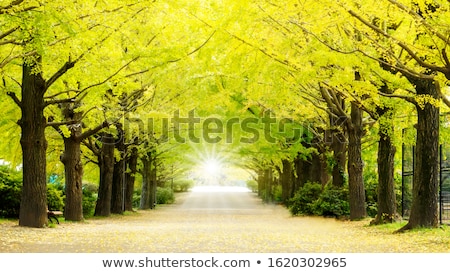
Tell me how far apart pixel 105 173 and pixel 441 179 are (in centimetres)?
1354

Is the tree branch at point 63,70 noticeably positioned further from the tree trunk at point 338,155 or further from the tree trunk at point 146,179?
the tree trunk at point 146,179

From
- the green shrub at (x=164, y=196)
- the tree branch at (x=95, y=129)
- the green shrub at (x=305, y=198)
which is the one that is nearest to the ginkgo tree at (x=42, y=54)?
the tree branch at (x=95, y=129)

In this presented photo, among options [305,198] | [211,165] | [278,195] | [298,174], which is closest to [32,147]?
[305,198]

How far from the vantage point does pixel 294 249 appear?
1238 centimetres

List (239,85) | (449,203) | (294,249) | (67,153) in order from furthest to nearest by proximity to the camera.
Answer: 1. (239,85)
2. (67,153)
3. (449,203)
4. (294,249)

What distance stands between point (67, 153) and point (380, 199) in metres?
10.1

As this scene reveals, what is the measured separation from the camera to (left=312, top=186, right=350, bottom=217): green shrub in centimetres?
2473

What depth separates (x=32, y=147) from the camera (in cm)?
1717

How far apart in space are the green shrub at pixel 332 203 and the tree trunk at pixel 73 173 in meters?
9.35

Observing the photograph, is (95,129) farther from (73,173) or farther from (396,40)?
(396,40)

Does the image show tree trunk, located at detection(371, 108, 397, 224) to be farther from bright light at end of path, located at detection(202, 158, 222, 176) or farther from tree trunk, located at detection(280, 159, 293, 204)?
bright light at end of path, located at detection(202, 158, 222, 176)

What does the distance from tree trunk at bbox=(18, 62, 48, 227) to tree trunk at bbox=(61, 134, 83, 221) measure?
12.3 feet

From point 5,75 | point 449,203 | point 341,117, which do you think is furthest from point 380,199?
point 5,75
